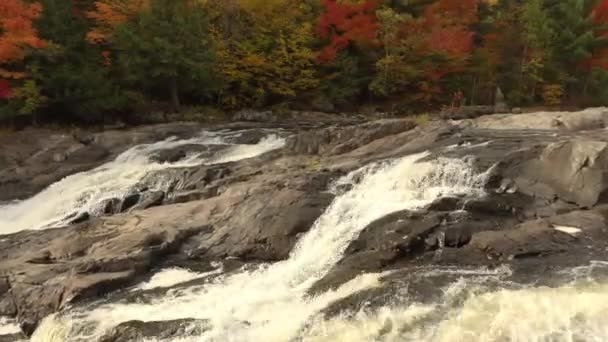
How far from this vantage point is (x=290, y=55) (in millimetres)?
30828

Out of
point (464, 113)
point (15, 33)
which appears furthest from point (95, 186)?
point (464, 113)

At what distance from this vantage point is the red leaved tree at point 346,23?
30766 millimetres

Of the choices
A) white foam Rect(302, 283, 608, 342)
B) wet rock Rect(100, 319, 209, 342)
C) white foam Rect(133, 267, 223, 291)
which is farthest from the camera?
white foam Rect(133, 267, 223, 291)

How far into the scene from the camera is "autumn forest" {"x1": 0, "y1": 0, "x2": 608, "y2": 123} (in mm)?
25531

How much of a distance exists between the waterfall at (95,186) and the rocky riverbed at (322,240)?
12 cm

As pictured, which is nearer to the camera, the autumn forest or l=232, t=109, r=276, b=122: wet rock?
the autumn forest

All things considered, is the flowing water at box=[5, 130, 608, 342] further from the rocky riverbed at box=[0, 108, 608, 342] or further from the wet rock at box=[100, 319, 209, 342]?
the wet rock at box=[100, 319, 209, 342]

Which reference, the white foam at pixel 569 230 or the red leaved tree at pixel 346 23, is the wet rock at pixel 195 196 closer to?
the white foam at pixel 569 230

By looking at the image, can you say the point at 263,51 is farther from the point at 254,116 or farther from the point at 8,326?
the point at 8,326

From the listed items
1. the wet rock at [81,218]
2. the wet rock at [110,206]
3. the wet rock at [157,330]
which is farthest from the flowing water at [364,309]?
the wet rock at [81,218]

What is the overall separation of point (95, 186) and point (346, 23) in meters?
18.8

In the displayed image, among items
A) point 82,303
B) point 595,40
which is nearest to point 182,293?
point 82,303

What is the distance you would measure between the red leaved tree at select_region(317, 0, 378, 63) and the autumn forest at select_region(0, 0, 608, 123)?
7cm

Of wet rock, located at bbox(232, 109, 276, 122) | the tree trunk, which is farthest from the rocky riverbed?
the tree trunk
